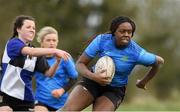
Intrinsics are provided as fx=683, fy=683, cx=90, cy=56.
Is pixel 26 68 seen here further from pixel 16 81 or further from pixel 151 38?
pixel 151 38

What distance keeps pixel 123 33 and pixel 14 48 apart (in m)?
1.42

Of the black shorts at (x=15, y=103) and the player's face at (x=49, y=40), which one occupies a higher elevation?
the player's face at (x=49, y=40)

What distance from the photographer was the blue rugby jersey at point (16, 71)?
29.0 feet

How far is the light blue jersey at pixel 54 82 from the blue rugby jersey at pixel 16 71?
1488 mm

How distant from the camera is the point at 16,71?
29.1 ft

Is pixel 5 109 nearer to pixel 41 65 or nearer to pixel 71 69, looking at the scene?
pixel 41 65

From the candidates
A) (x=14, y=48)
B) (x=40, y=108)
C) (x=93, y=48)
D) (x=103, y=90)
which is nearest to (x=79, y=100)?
(x=103, y=90)

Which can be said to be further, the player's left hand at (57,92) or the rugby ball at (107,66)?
the player's left hand at (57,92)

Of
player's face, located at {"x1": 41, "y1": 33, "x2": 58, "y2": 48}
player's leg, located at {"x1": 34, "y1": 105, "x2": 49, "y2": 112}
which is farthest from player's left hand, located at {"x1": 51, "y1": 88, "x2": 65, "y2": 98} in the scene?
player's face, located at {"x1": 41, "y1": 33, "x2": 58, "y2": 48}

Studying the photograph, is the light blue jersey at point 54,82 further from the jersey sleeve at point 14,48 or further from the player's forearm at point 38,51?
the player's forearm at point 38,51

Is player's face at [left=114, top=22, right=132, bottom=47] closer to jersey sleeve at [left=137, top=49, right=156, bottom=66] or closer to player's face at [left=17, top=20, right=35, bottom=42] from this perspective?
jersey sleeve at [left=137, top=49, right=156, bottom=66]

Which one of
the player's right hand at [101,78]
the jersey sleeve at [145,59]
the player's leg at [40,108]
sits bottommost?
the player's leg at [40,108]

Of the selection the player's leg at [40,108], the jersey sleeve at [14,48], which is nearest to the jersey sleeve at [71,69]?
the player's leg at [40,108]

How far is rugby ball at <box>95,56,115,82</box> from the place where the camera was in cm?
870
